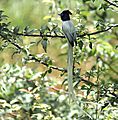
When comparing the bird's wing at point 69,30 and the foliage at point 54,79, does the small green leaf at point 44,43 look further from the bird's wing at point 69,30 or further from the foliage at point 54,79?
the bird's wing at point 69,30

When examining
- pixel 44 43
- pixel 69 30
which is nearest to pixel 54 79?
pixel 44 43

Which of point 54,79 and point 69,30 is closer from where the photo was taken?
point 69,30

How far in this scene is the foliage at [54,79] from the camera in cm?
148

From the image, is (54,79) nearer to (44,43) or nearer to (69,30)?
(44,43)

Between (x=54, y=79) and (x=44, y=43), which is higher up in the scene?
(x=44, y=43)

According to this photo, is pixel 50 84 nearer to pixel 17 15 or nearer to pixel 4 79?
pixel 4 79

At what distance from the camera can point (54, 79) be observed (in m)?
2.29

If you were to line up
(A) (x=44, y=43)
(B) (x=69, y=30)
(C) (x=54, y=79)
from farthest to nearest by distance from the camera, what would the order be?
(C) (x=54, y=79) < (A) (x=44, y=43) < (B) (x=69, y=30)

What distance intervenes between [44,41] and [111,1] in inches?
13.6

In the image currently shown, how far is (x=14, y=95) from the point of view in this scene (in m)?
2.38

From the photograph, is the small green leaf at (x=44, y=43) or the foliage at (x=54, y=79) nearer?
the small green leaf at (x=44, y=43)

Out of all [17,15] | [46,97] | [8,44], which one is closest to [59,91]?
[46,97]

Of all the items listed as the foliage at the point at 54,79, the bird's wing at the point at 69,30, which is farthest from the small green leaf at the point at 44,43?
the bird's wing at the point at 69,30

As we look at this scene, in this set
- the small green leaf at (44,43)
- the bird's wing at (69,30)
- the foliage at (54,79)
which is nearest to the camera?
the bird's wing at (69,30)
